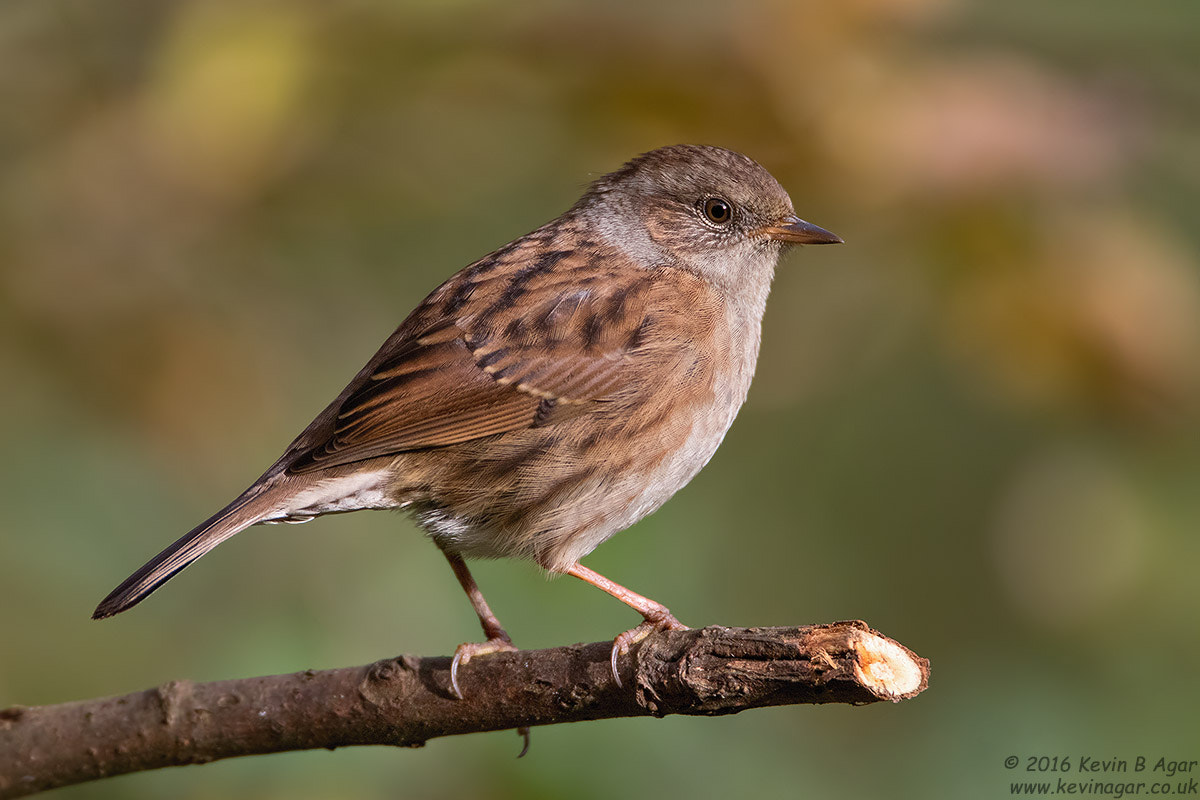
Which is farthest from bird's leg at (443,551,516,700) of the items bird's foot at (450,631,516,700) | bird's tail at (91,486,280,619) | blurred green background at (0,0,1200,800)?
bird's tail at (91,486,280,619)

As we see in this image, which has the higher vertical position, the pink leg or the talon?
the pink leg

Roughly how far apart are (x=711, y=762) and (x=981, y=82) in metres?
2.55

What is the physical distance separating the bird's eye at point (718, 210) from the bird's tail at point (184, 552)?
208 cm

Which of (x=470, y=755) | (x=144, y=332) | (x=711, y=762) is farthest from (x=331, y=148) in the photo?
(x=711, y=762)

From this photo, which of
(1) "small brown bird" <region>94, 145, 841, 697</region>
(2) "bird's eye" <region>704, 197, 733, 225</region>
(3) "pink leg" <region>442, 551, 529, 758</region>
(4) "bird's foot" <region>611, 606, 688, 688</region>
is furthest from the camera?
(2) "bird's eye" <region>704, 197, 733, 225</region>

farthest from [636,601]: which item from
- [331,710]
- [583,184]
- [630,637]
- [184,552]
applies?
[583,184]

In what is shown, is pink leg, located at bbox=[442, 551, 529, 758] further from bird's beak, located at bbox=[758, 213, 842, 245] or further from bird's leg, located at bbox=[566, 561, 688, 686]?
bird's beak, located at bbox=[758, 213, 842, 245]

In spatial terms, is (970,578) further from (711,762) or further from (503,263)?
(503,263)

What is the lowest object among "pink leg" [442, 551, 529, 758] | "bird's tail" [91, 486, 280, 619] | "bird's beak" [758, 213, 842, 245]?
"pink leg" [442, 551, 529, 758]

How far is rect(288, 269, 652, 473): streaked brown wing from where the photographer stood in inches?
155

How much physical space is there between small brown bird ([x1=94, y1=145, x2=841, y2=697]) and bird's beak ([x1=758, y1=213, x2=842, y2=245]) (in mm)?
547

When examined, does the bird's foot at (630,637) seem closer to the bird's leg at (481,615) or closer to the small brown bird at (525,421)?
the small brown bird at (525,421)

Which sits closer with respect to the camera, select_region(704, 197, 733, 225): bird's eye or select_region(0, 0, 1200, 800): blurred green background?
select_region(0, 0, 1200, 800): blurred green background

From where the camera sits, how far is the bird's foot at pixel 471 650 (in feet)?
10.7
